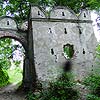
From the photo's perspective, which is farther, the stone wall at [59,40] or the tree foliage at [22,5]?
the tree foliage at [22,5]

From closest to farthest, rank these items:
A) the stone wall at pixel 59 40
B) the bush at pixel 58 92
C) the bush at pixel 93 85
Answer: the bush at pixel 93 85 < the bush at pixel 58 92 < the stone wall at pixel 59 40

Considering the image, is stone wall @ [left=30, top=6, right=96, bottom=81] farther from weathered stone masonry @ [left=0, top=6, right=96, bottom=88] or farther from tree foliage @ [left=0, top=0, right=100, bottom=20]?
tree foliage @ [left=0, top=0, right=100, bottom=20]

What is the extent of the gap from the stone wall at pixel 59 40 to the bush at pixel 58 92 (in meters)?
1.15

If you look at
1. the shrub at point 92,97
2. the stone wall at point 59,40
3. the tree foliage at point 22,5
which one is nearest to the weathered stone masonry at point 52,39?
the stone wall at point 59,40

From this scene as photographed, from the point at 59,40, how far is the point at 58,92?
3.71 meters

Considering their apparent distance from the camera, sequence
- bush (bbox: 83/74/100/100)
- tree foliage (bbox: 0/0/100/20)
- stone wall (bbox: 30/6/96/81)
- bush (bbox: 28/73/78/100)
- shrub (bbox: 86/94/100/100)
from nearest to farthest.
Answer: shrub (bbox: 86/94/100/100), bush (bbox: 83/74/100/100), bush (bbox: 28/73/78/100), stone wall (bbox: 30/6/96/81), tree foliage (bbox: 0/0/100/20)

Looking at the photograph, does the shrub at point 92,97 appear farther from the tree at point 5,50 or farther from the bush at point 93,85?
the tree at point 5,50

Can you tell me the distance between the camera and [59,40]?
48.4ft

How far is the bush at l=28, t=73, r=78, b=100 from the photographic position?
1195cm

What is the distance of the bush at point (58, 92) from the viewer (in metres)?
12.0

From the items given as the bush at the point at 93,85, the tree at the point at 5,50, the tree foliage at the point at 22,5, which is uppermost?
the tree foliage at the point at 22,5

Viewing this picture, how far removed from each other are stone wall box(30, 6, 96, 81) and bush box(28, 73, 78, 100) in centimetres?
115

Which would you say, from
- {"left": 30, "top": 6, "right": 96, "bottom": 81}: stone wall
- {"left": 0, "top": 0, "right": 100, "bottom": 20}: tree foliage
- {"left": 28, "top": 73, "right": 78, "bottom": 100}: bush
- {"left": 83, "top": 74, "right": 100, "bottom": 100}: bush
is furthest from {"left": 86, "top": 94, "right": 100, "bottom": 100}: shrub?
{"left": 0, "top": 0, "right": 100, "bottom": 20}: tree foliage

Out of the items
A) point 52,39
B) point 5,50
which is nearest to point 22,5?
point 5,50
